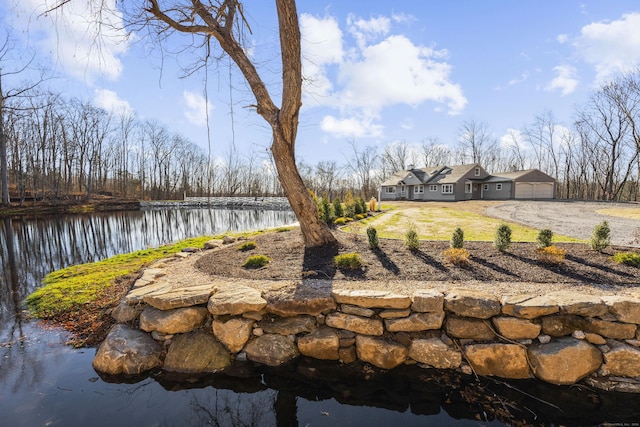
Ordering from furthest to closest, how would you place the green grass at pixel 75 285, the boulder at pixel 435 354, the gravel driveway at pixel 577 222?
1. the gravel driveway at pixel 577 222
2. the green grass at pixel 75 285
3. the boulder at pixel 435 354

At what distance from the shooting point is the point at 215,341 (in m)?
3.49

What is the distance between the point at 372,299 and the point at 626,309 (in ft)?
8.51

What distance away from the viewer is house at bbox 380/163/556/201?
26031 millimetres

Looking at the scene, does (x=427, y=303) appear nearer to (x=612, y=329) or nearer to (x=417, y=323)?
(x=417, y=323)

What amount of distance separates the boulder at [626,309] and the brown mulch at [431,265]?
43.4 inches

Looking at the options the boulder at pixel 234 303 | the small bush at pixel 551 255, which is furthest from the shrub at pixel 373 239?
the boulder at pixel 234 303

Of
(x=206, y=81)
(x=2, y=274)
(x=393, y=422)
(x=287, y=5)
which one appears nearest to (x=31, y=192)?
(x=2, y=274)

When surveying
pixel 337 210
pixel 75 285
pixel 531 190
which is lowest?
pixel 75 285

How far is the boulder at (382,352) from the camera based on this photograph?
3.24 meters

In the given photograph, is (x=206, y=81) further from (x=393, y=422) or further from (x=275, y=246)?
(x=393, y=422)

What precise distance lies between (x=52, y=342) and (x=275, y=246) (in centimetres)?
390

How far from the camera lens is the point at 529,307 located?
10.2 feet

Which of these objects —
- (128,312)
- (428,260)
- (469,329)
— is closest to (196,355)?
(128,312)

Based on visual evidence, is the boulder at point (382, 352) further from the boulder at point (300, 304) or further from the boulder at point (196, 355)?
the boulder at point (196, 355)
